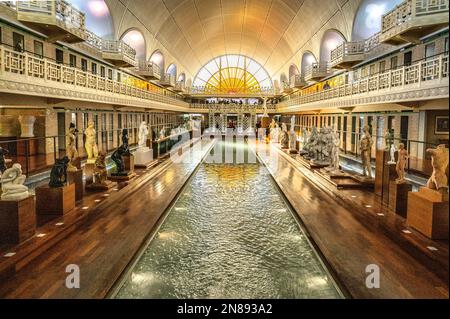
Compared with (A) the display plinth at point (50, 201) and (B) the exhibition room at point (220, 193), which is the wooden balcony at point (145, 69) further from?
(A) the display plinth at point (50, 201)

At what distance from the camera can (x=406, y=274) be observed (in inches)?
219

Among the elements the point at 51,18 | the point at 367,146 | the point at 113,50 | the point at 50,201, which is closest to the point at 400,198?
the point at 367,146

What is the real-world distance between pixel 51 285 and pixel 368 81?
18319 mm

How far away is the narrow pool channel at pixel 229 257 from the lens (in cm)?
538

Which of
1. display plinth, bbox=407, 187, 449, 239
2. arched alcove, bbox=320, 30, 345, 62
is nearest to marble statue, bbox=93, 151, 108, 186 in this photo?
display plinth, bbox=407, 187, 449, 239

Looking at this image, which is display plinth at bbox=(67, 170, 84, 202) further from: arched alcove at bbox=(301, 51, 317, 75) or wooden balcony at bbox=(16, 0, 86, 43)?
arched alcove at bbox=(301, 51, 317, 75)

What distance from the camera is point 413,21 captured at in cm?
1484

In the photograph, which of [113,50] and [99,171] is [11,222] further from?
[113,50]

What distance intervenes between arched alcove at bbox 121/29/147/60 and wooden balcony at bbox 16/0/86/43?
49.1 feet

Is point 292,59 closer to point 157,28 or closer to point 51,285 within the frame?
point 157,28

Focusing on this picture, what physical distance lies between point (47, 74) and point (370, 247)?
13.3 m

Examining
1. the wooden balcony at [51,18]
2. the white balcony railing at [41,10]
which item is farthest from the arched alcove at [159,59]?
the white balcony railing at [41,10]
